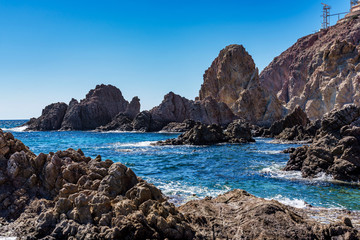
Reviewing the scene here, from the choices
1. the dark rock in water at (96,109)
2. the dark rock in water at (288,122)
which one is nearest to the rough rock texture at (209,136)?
the dark rock in water at (288,122)

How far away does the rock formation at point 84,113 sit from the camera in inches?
4072

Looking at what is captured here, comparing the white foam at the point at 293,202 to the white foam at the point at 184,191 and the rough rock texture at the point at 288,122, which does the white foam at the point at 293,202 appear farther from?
the rough rock texture at the point at 288,122

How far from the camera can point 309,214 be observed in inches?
435

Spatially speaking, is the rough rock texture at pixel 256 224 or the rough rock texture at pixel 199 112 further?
the rough rock texture at pixel 199 112

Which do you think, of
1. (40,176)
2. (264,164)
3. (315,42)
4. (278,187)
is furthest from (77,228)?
(315,42)

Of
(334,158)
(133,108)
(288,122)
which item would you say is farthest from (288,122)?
(133,108)

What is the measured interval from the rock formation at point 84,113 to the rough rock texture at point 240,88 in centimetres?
3473

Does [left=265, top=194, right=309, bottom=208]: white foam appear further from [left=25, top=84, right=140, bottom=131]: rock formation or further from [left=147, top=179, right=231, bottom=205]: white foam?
[left=25, top=84, right=140, bottom=131]: rock formation

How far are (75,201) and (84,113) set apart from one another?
10277 centimetres

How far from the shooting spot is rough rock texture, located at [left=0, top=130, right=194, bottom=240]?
7.50 m

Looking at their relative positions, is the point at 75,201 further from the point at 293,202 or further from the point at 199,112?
the point at 199,112

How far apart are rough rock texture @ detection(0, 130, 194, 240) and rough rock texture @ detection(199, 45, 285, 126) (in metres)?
87.5

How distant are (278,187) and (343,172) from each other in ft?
14.8

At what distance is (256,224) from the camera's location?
7.62 meters
